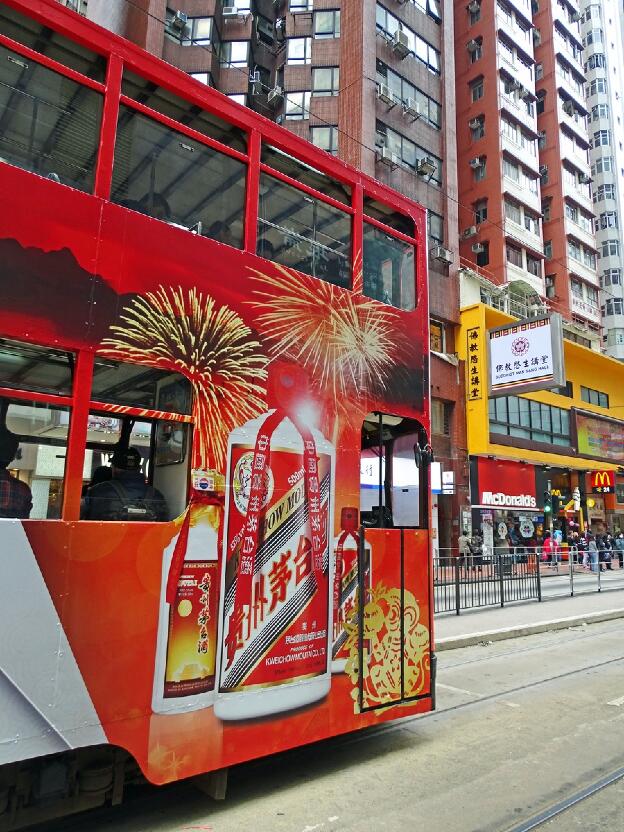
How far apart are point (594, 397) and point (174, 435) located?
36238mm

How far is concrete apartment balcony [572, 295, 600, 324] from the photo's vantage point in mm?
39438

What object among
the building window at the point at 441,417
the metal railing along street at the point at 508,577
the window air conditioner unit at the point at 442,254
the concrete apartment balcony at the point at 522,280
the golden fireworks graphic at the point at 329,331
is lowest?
the metal railing along street at the point at 508,577

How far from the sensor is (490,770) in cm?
468

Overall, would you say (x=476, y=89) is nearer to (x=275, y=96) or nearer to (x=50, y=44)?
(x=275, y=96)

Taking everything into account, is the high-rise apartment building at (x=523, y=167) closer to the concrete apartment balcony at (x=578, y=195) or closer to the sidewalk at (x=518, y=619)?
the concrete apartment balcony at (x=578, y=195)

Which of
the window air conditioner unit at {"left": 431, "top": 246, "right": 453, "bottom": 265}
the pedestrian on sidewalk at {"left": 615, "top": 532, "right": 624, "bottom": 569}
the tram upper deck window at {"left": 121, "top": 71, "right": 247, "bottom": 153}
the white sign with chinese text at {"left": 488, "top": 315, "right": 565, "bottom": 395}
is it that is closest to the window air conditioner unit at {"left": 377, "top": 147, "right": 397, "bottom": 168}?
the window air conditioner unit at {"left": 431, "top": 246, "right": 453, "bottom": 265}

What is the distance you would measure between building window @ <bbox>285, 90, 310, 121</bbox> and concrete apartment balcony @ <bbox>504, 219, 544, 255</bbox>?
13.1 m

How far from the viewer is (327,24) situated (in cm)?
2702

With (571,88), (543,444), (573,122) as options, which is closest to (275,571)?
(543,444)

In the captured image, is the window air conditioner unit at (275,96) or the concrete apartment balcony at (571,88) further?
the concrete apartment balcony at (571,88)

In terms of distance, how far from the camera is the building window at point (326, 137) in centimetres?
2541

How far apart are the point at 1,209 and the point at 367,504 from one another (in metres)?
3.49

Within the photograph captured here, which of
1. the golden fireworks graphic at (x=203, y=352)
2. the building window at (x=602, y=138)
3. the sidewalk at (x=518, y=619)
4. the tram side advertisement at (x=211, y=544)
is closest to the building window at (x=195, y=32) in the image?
the sidewalk at (x=518, y=619)

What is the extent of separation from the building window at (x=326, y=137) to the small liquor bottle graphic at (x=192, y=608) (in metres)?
24.7
